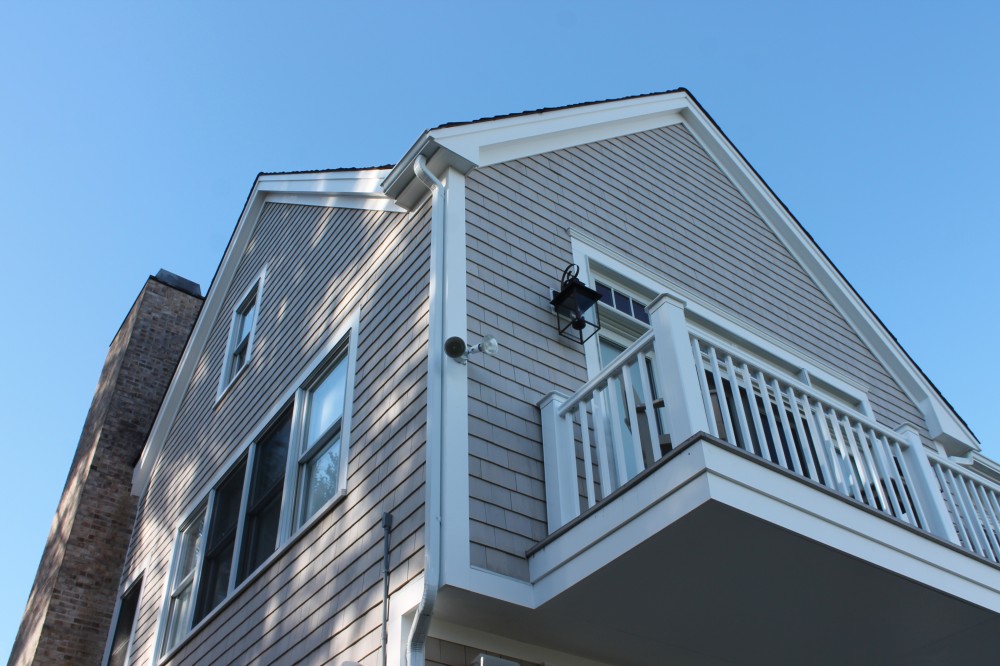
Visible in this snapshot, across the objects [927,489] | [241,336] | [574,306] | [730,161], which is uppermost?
[730,161]

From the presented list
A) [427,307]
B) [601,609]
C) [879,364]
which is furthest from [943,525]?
[879,364]

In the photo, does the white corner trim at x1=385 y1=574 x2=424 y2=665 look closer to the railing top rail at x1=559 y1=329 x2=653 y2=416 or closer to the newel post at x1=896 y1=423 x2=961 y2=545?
the railing top rail at x1=559 y1=329 x2=653 y2=416

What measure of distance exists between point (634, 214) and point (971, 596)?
4.38m

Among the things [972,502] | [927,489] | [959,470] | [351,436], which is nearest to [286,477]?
[351,436]

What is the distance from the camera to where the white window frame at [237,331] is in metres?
9.40

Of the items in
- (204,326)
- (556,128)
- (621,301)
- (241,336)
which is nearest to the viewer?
(621,301)

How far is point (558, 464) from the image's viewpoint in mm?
5426

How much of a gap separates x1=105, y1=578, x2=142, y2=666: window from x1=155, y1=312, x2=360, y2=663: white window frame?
1670mm

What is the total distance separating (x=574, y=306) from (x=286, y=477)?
272 centimetres

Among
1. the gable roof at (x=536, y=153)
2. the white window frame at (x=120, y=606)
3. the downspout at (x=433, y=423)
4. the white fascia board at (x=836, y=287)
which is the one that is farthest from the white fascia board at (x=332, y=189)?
the white window frame at (x=120, y=606)

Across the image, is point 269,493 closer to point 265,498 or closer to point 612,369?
point 265,498

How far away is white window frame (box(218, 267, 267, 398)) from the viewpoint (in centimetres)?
940

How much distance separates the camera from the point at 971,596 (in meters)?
4.92

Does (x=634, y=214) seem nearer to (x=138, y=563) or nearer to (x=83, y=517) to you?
(x=138, y=563)
